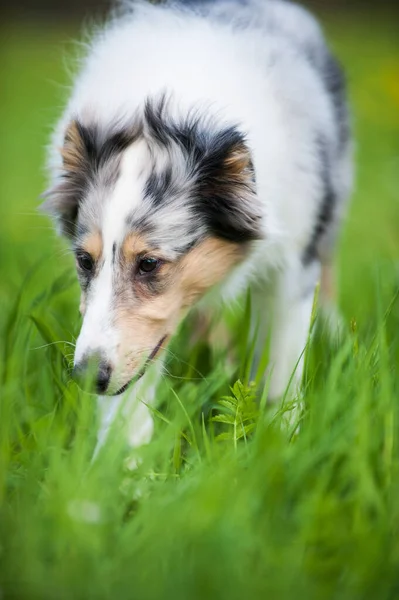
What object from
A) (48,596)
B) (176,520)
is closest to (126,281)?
(176,520)

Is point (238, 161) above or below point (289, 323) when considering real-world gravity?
above

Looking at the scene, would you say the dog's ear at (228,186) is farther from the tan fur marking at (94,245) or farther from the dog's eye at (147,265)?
the tan fur marking at (94,245)

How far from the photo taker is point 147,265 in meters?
2.77

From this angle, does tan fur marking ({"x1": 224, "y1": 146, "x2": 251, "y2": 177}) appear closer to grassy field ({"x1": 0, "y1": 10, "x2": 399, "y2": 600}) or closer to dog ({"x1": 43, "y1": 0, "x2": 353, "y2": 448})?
dog ({"x1": 43, "y1": 0, "x2": 353, "y2": 448})

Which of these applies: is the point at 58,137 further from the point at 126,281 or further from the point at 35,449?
the point at 35,449

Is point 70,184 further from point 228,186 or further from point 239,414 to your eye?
point 239,414

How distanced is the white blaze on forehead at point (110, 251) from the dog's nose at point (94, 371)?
0.02 m

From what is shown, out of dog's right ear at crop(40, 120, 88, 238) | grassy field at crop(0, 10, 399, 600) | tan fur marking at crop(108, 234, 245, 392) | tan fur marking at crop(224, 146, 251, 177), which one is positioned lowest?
grassy field at crop(0, 10, 399, 600)

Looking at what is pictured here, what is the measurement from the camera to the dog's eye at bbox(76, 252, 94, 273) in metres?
2.79

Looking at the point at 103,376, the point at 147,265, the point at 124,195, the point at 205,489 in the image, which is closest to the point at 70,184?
the point at 124,195

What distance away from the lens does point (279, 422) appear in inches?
101

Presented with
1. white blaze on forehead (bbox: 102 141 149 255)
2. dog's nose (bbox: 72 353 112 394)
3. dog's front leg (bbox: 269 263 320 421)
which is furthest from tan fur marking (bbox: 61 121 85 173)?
dog's front leg (bbox: 269 263 320 421)

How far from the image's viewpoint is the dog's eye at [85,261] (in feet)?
9.14

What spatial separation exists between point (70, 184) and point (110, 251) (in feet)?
1.51
